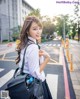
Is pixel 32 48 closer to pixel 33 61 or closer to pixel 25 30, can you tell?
pixel 33 61

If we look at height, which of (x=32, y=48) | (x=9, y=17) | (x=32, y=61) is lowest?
(x=32, y=61)

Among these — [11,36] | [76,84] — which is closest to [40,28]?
[76,84]

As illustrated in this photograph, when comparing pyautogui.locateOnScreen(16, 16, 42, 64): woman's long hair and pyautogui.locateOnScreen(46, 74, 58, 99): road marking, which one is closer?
pyautogui.locateOnScreen(16, 16, 42, 64): woman's long hair

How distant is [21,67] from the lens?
254 centimetres

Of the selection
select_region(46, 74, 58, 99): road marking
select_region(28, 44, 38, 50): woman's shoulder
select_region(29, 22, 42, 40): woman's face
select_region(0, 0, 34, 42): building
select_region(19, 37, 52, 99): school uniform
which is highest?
select_region(0, 0, 34, 42): building

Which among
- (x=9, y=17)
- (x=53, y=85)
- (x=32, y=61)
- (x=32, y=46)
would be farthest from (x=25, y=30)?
(x=9, y=17)

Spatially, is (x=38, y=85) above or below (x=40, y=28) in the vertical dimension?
below

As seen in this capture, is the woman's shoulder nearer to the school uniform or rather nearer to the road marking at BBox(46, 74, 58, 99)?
the school uniform

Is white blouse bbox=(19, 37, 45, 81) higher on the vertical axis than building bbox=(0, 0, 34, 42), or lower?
Result: lower

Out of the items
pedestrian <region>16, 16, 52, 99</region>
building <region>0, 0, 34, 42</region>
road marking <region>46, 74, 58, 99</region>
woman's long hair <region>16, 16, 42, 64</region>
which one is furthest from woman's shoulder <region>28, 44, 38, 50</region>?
building <region>0, 0, 34, 42</region>

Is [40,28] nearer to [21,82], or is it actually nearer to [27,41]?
[27,41]

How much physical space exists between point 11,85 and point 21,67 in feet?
0.77

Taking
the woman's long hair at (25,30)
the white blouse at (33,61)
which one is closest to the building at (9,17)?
the woman's long hair at (25,30)

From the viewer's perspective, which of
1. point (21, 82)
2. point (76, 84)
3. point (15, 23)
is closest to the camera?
point (21, 82)
